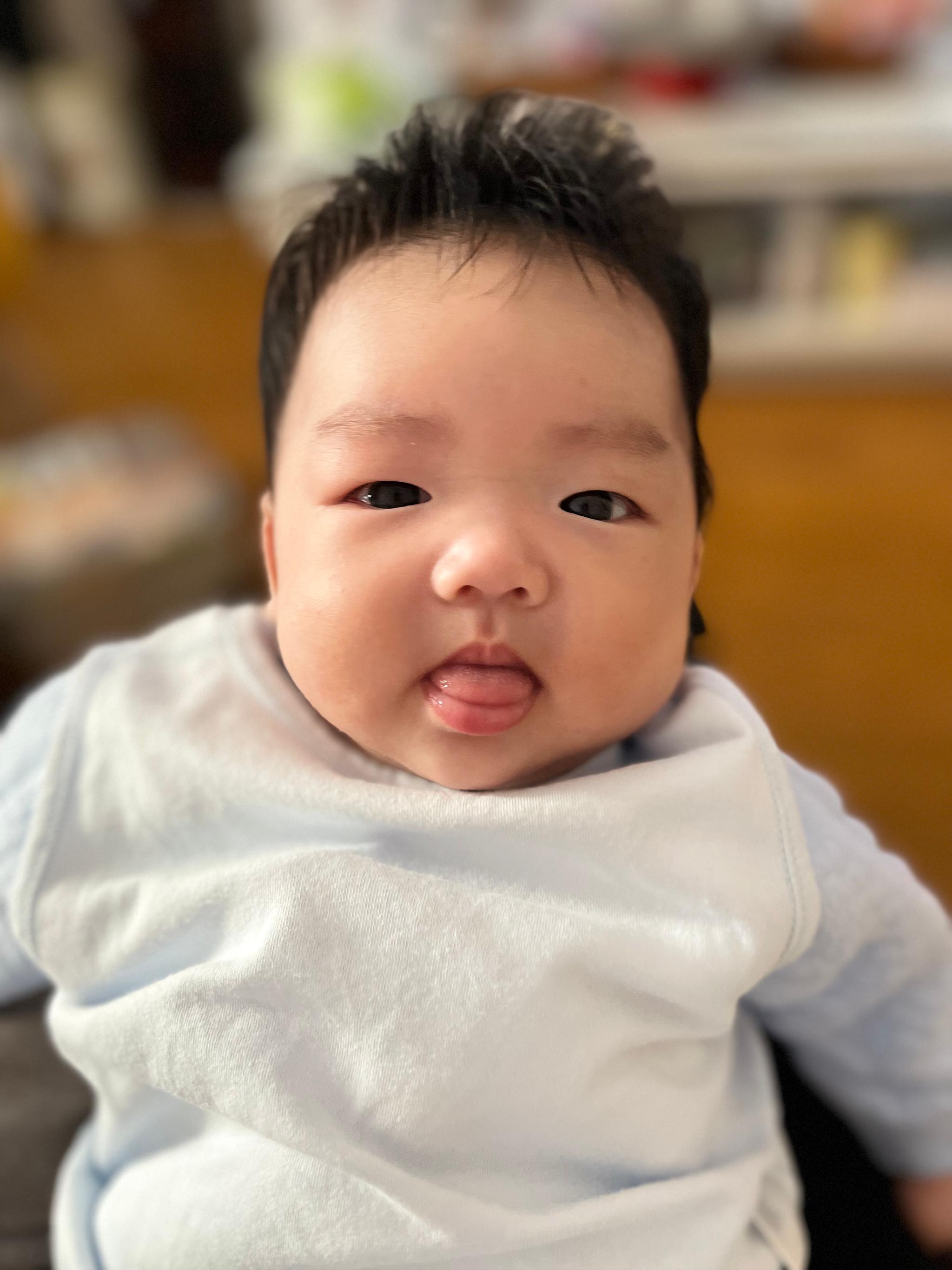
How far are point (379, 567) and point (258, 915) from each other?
20cm

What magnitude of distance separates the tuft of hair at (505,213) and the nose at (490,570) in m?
0.13

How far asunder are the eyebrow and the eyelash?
20mm

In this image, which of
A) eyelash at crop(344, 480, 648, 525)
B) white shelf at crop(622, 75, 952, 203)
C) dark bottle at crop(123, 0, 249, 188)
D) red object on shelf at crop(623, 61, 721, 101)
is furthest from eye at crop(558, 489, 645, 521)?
dark bottle at crop(123, 0, 249, 188)

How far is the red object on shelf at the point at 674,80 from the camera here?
1.98 meters

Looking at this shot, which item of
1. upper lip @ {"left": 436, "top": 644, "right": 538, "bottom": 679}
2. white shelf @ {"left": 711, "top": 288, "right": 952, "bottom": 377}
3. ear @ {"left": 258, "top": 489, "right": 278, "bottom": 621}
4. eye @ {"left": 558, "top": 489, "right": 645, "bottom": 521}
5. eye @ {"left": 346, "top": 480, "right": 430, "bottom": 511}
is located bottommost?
white shelf @ {"left": 711, "top": 288, "right": 952, "bottom": 377}

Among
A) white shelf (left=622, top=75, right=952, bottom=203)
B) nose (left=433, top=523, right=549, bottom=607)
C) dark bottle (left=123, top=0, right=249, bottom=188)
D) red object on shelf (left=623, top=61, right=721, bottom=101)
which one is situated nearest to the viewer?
nose (left=433, top=523, right=549, bottom=607)

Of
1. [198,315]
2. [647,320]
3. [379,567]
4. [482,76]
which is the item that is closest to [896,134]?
[482,76]

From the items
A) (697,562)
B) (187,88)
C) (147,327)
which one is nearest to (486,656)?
(697,562)

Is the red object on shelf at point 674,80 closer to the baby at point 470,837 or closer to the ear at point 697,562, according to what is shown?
the baby at point 470,837

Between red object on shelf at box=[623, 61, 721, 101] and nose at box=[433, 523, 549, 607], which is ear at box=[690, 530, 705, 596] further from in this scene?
red object on shelf at box=[623, 61, 721, 101]

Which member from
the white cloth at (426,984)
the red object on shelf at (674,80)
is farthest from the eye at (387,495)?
the red object on shelf at (674,80)

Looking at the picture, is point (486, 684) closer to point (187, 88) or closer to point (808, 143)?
point (808, 143)

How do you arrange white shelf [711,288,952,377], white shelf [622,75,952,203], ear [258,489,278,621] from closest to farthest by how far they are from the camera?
ear [258,489,278,621]
white shelf [622,75,952,203]
white shelf [711,288,952,377]

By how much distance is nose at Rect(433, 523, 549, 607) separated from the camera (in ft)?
1.47
